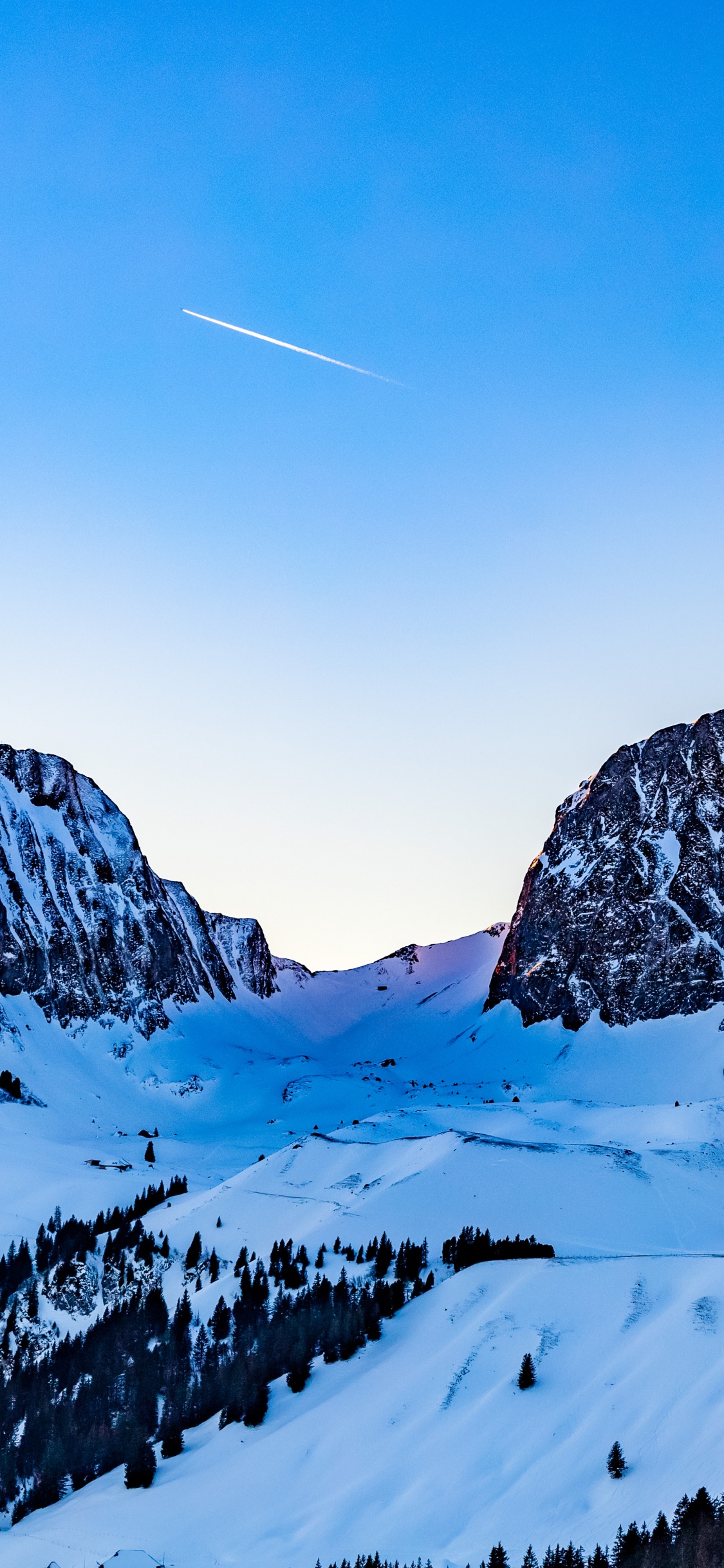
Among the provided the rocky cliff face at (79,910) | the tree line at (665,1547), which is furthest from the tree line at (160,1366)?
the rocky cliff face at (79,910)

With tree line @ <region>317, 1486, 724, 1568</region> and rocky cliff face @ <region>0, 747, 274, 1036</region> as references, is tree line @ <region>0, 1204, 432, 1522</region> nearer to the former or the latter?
tree line @ <region>317, 1486, 724, 1568</region>

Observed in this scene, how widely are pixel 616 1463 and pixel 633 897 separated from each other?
11429 centimetres

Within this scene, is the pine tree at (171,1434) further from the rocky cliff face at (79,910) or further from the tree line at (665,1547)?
the rocky cliff face at (79,910)

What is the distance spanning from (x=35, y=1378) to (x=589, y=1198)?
2915cm

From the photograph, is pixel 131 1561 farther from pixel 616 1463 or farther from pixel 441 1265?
pixel 441 1265

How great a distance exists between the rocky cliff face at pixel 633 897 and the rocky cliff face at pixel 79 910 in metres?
47.4

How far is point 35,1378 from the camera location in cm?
5309

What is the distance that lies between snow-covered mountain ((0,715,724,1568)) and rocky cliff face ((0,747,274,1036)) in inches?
18.3

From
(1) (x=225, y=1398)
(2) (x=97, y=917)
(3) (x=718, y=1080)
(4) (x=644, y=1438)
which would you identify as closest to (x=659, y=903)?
(3) (x=718, y=1080)

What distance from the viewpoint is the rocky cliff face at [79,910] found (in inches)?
5369

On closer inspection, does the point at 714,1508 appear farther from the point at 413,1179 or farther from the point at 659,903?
the point at 659,903

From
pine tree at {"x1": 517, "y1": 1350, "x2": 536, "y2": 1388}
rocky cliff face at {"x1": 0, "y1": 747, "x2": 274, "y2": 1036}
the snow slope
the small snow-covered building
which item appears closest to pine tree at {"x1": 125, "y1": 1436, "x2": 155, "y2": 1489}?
the snow slope

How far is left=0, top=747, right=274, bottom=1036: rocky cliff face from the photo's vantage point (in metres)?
136

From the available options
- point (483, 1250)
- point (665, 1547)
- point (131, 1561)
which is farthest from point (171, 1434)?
point (665, 1547)
